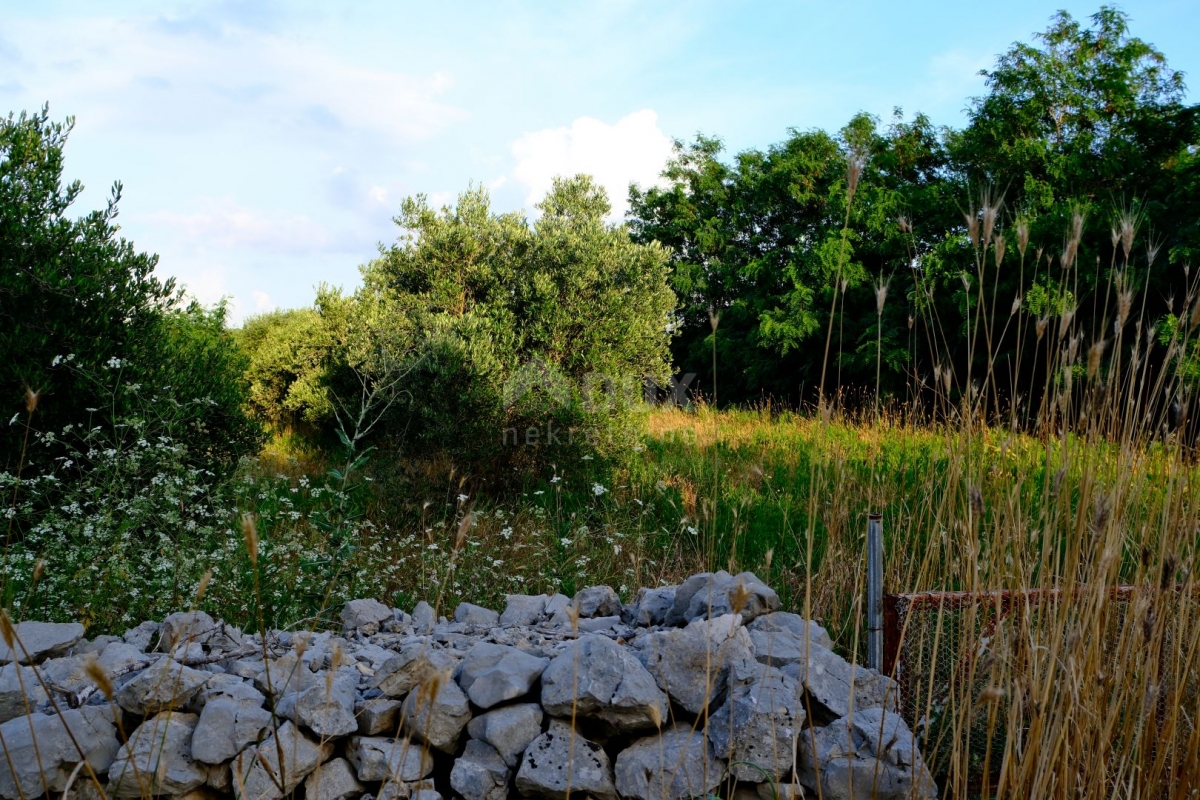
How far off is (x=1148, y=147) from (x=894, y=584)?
11.4m

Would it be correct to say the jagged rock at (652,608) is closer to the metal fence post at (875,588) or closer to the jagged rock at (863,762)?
the metal fence post at (875,588)

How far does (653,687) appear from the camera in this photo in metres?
2.40

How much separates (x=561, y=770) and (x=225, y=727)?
97cm

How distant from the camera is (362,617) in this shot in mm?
3514

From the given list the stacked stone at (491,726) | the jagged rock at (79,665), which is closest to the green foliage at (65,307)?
the jagged rock at (79,665)

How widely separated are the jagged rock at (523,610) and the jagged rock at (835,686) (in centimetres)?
136

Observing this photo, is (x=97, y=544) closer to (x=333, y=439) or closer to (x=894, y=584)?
(x=894, y=584)

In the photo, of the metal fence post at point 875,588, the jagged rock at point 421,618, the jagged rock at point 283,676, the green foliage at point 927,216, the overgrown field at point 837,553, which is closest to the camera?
the overgrown field at point 837,553

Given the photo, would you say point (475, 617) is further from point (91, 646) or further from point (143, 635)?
point (91, 646)

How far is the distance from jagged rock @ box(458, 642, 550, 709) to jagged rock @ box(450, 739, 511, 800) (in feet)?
0.48

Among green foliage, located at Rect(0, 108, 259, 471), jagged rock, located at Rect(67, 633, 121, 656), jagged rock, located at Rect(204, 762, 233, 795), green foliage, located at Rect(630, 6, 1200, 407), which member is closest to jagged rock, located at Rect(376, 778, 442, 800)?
jagged rock, located at Rect(204, 762, 233, 795)

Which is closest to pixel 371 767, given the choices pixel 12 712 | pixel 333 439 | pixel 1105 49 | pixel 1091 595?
pixel 12 712

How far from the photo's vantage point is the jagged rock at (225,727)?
2365 millimetres

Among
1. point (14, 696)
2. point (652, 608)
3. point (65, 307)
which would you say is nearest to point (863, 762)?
point (652, 608)
